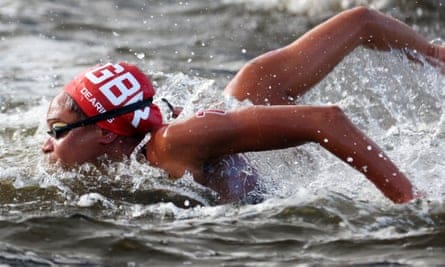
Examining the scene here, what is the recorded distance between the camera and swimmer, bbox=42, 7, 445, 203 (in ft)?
18.4

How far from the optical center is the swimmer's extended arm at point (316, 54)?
21.4ft

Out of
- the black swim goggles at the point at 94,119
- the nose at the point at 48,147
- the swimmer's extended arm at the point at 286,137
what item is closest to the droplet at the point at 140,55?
the nose at the point at 48,147

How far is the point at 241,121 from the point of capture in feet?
18.6

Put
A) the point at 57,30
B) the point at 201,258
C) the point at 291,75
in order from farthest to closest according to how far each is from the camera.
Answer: the point at 57,30 → the point at 291,75 → the point at 201,258

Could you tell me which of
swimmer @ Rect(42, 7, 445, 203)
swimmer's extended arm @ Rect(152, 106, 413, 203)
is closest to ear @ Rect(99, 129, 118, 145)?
swimmer @ Rect(42, 7, 445, 203)

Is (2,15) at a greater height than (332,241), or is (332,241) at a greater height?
(2,15)

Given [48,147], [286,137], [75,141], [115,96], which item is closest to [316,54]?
[286,137]

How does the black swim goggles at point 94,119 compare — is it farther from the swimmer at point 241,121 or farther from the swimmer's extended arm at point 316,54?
the swimmer's extended arm at point 316,54

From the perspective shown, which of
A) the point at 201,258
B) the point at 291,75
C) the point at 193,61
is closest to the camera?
the point at 201,258

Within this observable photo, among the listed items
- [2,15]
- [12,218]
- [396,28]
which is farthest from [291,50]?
[2,15]

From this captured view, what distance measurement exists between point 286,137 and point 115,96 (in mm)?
1034

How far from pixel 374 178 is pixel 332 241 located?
377 millimetres

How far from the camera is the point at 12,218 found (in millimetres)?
6176

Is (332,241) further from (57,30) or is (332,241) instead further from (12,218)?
(57,30)
